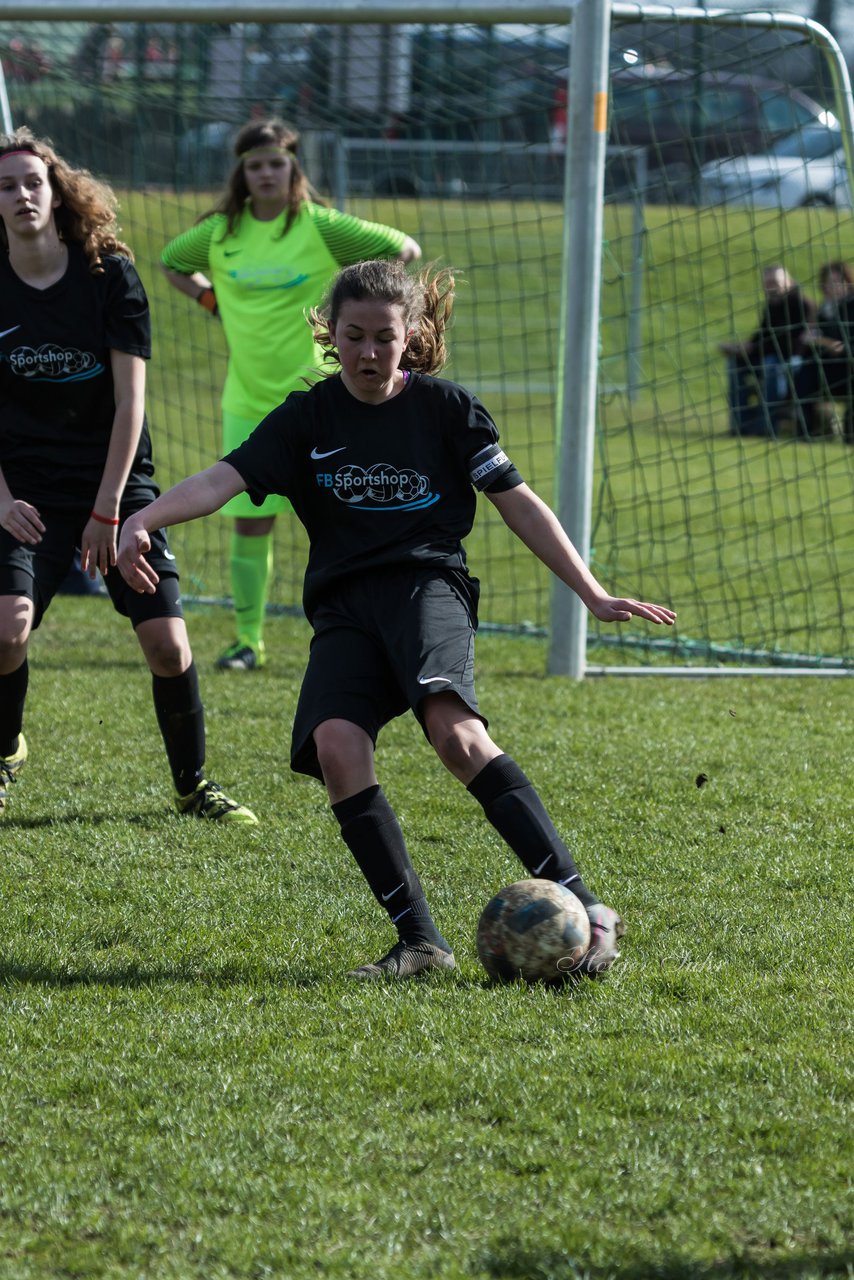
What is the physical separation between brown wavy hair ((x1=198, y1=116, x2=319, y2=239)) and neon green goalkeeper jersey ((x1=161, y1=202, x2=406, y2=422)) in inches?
1.7

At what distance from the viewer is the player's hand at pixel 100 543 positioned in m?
4.83

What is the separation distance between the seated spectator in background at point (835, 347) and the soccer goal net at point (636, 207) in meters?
0.06

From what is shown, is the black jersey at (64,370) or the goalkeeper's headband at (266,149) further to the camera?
the goalkeeper's headband at (266,149)

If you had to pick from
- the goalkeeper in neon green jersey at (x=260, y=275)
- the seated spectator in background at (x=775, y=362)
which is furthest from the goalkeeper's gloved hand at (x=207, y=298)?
the seated spectator in background at (x=775, y=362)

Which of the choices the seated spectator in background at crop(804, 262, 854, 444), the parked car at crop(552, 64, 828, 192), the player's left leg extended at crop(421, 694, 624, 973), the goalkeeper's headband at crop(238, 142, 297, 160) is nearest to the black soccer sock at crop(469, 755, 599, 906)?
the player's left leg extended at crop(421, 694, 624, 973)

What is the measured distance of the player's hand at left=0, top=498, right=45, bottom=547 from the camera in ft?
15.8

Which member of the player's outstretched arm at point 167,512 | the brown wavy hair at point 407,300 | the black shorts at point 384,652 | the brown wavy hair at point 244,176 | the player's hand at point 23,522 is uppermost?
the brown wavy hair at point 244,176

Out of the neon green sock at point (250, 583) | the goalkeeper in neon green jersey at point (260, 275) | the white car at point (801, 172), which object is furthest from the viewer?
the white car at point (801, 172)

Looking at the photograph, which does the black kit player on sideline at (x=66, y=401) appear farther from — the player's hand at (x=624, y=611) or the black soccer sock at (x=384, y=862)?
the player's hand at (x=624, y=611)

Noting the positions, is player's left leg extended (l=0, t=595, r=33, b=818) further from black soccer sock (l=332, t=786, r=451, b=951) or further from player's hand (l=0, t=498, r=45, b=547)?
black soccer sock (l=332, t=786, r=451, b=951)

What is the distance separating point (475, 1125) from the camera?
299 cm

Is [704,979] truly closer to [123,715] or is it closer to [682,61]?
[123,715]

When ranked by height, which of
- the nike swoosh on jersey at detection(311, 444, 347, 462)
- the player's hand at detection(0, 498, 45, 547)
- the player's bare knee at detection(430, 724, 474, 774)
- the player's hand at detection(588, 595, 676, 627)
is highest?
the nike swoosh on jersey at detection(311, 444, 347, 462)

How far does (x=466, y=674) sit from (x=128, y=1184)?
1.57 m
